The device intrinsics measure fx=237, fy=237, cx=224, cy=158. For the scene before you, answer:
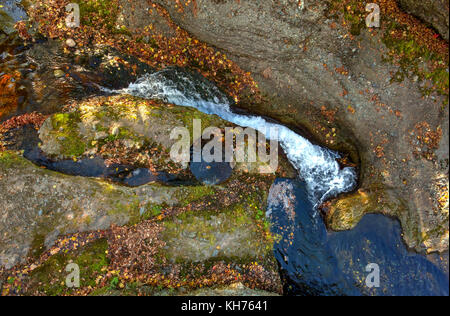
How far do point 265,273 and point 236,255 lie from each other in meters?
1.62

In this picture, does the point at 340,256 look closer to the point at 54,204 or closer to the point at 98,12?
the point at 54,204

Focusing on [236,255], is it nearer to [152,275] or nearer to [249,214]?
[249,214]

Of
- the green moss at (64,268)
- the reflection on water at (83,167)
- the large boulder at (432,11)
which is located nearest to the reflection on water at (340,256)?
the reflection on water at (83,167)

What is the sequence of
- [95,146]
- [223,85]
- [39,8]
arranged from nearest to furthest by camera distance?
[95,146] < [39,8] < [223,85]

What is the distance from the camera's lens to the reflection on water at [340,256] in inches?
434

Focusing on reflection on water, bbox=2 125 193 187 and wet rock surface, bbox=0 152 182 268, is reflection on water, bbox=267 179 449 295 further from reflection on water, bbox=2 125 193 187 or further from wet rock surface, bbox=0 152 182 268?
wet rock surface, bbox=0 152 182 268

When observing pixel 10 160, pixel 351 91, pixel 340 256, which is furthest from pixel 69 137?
pixel 340 256

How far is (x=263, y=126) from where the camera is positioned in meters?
12.0

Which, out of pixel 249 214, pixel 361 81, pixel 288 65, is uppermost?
pixel 288 65

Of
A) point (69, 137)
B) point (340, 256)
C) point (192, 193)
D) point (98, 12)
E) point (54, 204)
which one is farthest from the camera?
point (340, 256)

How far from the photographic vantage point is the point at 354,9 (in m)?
10.4

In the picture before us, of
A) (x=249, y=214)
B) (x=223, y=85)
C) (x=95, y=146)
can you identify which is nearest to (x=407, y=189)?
(x=249, y=214)

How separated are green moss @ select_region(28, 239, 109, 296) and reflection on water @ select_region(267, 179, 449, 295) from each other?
24.3 feet

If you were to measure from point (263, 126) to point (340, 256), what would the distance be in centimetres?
721
